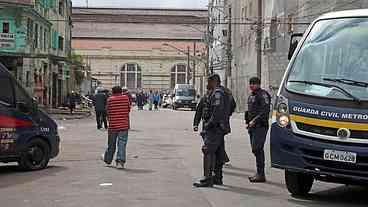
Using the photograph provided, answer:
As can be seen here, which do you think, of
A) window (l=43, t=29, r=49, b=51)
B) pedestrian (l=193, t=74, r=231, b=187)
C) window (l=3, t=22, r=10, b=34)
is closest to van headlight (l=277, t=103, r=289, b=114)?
pedestrian (l=193, t=74, r=231, b=187)

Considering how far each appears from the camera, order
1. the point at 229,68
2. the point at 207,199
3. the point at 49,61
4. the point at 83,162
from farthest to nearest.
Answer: the point at 229,68 < the point at 49,61 < the point at 83,162 < the point at 207,199

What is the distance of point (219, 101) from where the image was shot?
11.5 m

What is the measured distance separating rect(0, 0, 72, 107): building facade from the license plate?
24476 millimetres

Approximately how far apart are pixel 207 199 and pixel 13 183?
3719 mm

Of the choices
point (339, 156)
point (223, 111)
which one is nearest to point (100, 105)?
point (223, 111)

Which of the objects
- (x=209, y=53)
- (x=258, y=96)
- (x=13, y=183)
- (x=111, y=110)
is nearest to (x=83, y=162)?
(x=111, y=110)

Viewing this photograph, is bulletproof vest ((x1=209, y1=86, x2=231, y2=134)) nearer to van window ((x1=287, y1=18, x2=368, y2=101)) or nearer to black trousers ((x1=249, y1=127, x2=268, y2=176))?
black trousers ((x1=249, y1=127, x2=268, y2=176))

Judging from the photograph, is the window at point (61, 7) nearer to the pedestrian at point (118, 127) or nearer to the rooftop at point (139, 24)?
the pedestrian at point (118, 127)

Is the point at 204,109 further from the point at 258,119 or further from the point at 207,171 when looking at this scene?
the point at 207,171

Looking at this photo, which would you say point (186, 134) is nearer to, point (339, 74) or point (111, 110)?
point (111, 110)

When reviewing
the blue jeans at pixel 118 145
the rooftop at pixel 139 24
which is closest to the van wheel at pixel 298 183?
the blue jeans at pixel 118 145

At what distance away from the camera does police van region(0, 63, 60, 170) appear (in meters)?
13.3

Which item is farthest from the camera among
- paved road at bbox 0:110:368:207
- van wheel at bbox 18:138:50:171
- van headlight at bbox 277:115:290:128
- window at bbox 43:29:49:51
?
Result: window at bbox 43:29:49:51

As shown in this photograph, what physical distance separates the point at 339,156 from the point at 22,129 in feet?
22.1
